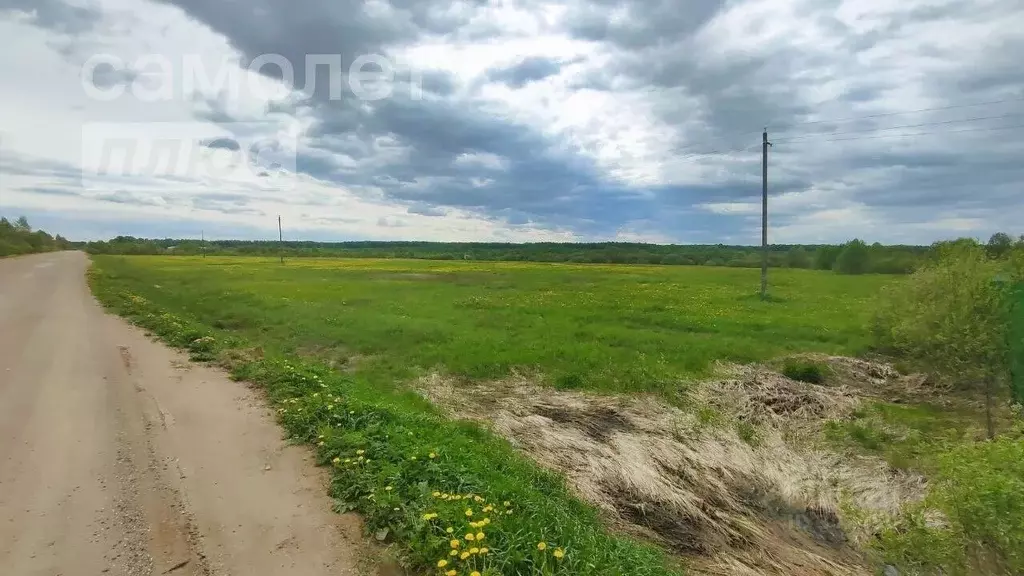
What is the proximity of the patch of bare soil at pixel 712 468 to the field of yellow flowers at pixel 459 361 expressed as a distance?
0.76 metres

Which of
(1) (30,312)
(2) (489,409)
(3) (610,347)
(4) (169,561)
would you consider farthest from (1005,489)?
(1) (30,312)

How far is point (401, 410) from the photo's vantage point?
8.63 meters

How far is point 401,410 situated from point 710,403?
649cm

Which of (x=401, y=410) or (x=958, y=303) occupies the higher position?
(x=958, y=303)

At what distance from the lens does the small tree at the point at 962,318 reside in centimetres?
990

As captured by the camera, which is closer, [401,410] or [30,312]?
[401,410]

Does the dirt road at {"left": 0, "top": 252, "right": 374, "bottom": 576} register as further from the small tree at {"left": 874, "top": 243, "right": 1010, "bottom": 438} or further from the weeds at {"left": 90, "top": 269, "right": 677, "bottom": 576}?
the small tree at {"left": 874, "top": 243, "right": 1010, "bottom": 438}

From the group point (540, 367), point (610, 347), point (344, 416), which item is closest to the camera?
point (344, 416)

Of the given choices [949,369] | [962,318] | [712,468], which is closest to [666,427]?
[712,468]

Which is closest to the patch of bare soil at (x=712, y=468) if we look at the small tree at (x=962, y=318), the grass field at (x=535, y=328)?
the grass field at (x=535, y=328)

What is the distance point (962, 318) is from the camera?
1015 cm

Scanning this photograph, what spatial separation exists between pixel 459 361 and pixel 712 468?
21.9ft

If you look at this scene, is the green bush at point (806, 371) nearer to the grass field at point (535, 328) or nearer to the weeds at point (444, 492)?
the grass field at point (535, 328)

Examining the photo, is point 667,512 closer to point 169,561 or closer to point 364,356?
point 169,561
